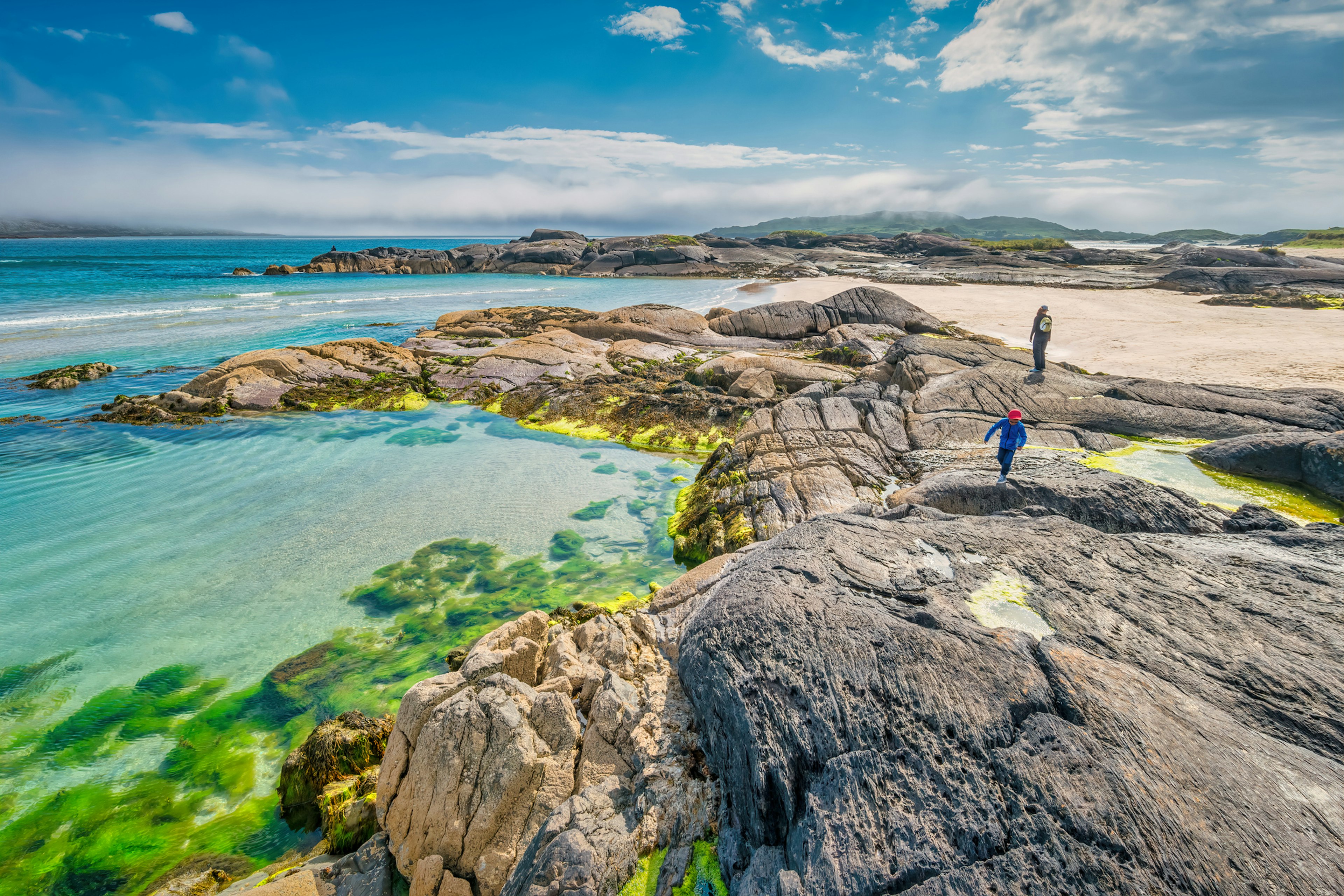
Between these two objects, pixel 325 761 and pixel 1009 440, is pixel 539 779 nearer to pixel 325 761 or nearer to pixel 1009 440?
pixel 325 761

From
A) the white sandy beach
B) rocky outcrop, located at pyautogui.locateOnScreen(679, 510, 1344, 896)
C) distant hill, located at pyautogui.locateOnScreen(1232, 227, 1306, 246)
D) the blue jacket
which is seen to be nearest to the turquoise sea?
rocky outcrop, located at pyautogui.locateOnScreen(679, 510, 1344, 896)

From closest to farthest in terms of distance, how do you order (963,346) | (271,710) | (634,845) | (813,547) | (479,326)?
(634,845) < (813,547) < (271,710) < (963,346) < (479,326)

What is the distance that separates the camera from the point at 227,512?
11.6 m

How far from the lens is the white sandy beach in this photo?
16.7 metres

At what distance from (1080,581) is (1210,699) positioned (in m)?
1.27

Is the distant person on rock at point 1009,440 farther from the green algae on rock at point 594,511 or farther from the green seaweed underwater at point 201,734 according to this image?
the green algae on rock at point 594,511

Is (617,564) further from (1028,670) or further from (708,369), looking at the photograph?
(708,369)

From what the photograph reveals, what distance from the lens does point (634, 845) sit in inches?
159

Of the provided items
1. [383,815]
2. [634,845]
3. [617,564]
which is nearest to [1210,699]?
[634,845]

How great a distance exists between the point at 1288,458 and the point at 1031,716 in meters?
9.98

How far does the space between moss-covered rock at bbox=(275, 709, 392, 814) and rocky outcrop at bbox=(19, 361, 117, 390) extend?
22.9 m

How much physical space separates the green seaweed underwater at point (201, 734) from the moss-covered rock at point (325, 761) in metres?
0.28

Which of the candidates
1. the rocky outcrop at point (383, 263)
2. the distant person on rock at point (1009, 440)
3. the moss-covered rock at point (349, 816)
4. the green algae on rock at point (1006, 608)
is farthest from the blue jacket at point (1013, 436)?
the rocky outcrop at point (383, 263)

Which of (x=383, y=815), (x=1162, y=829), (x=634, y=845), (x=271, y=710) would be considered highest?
(x=1162, y=829)
